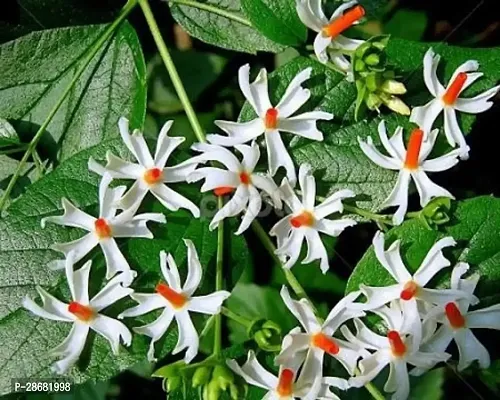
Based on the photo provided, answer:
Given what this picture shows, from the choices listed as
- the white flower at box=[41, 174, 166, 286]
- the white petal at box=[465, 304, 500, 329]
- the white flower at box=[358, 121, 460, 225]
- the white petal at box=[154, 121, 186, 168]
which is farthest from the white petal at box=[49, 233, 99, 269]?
the white petal at box=[465, 304, 500, 329]

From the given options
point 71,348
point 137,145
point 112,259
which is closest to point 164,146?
point 137,145

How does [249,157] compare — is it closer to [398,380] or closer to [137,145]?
[137,145]

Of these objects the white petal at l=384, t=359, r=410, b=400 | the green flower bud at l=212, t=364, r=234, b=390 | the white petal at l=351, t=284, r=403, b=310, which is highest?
the white petal at l=351, t=284, r=403, b=310

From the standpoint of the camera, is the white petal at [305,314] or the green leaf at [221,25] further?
the green leaf at [221,25]

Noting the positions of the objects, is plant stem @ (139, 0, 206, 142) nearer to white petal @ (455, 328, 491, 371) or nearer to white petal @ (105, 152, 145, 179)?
white petal @ (105, 152, 145, 179)

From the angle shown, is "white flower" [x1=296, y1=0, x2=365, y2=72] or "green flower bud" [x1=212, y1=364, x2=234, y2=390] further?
"white flower" [x1=296, y1=0, x2=365, y2=72]

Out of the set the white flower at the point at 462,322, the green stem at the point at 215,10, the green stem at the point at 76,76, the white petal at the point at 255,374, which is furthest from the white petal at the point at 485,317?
the green stem at the point at 76,76

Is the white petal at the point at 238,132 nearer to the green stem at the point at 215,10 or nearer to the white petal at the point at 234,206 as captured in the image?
the white petal at the point at 234,206
